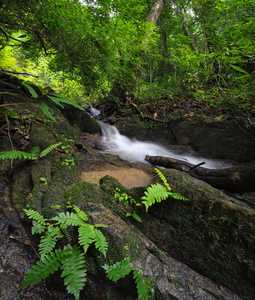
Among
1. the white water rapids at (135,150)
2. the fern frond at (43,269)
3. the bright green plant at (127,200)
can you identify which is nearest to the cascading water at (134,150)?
the white water rapids at (135,150)

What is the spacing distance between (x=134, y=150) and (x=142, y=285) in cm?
596

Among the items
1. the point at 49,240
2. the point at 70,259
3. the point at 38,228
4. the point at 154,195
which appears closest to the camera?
the point at 70,259

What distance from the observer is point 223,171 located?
4523 millimetres

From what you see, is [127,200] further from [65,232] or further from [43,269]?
[43,269]

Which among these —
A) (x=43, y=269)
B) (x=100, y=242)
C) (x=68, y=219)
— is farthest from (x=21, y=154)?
(x=100, y=242)

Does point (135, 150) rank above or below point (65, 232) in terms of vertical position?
below

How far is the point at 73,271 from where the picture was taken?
1392 millimetres

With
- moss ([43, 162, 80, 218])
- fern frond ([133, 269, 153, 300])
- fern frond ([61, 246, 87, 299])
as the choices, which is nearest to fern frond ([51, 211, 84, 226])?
fern frond ([61, 246, 87, 299])

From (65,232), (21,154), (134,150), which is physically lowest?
(134,150)

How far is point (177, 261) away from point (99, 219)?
1218mm

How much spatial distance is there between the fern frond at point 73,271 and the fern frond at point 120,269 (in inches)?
9.4

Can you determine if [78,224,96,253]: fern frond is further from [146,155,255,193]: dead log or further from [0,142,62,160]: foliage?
[146,155,255,193]: dead log

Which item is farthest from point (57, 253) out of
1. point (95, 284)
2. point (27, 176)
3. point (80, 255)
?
point (27, 176)

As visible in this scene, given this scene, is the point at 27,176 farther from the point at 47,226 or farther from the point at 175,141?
the point at 175,141
